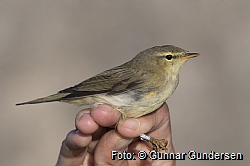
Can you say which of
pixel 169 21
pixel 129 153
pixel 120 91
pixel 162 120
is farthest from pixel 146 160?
pixel 169 21

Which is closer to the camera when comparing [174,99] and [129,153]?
[129,153]

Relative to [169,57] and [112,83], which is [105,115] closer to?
[112,83]

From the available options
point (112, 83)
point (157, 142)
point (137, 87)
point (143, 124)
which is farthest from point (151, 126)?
point (112, 83)

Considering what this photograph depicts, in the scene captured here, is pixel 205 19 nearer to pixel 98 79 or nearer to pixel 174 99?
pixel 174 99

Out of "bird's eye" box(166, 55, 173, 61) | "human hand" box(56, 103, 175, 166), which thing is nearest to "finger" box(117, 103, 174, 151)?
"human hand" box(56, 103, 175, 166)

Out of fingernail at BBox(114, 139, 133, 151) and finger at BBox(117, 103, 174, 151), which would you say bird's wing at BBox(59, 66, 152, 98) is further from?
fingernail at BBox(114, 139, 133, 151)

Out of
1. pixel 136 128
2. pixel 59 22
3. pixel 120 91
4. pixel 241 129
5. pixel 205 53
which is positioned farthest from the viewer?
pixel 59 22
